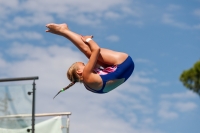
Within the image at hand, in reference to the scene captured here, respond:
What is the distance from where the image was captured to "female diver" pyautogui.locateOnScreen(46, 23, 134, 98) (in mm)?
7363

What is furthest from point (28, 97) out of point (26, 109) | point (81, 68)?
point (81, 68)

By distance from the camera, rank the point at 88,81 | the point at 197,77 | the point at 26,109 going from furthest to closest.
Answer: the point at 197,77, the point at 26,109, the point at 88,81

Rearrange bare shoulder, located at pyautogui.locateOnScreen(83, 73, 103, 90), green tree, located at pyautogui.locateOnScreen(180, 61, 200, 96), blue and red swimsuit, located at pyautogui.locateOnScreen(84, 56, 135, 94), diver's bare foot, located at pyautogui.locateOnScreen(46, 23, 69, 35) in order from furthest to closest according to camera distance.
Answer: green tree, located at pyautogui.locateOnScreen(180, 61, 200, 96), diver's bare foot, located at pyautogui.locateOnScreen(46, 23, 69, 35), blue and red swimsuit, located at pyautogui.locateOnScreen(84, 56, 135, 94), bare shoulder, located at pyautogui.locateOnScreen(83, 73, 103, 90)

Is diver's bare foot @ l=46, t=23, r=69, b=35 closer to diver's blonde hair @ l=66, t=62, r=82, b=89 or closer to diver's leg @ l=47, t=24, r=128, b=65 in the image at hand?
diver's leg @ l=47, t=24, r=128, b=65

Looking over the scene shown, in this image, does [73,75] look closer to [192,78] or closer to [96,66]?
[96,66]

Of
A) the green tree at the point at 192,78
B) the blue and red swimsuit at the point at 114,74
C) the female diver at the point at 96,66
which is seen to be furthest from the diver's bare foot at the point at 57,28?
the green tree at the point at 192,78

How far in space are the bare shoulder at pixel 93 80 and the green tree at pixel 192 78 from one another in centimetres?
1343

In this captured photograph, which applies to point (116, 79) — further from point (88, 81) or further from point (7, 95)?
point (7, 95)

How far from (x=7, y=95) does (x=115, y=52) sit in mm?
3066

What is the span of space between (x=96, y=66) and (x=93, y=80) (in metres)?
0.25

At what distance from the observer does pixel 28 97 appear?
9969 mm

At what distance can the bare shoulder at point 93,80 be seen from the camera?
7.36 m

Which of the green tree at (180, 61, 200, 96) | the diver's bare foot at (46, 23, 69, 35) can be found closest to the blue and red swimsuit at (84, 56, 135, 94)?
the diver's bare foot at (46, 23, 69, 35)

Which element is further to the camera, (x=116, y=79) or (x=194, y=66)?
(x=194, y=66)
